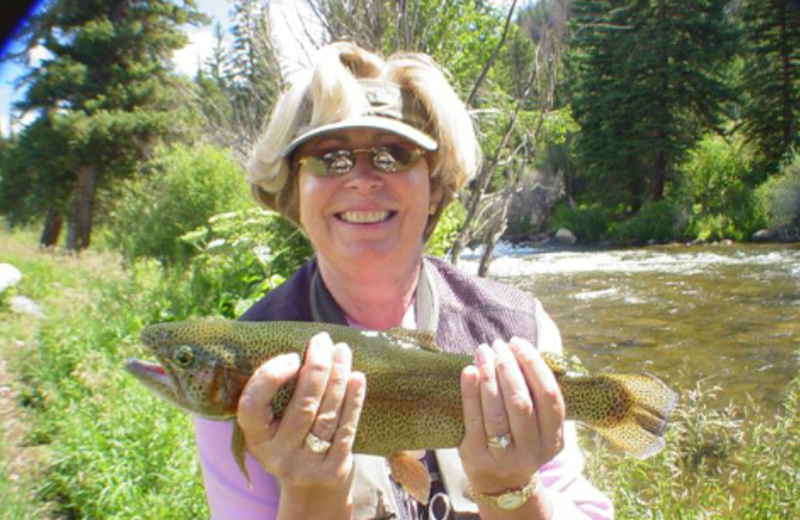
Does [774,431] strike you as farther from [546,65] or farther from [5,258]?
[5,258]

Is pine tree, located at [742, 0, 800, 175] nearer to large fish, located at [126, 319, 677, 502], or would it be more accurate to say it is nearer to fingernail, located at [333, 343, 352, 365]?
large fish, located at [126, 319, 677, 502]

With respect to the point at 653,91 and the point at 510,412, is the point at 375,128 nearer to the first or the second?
the point at 510,412

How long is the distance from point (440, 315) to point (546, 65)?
549 cm

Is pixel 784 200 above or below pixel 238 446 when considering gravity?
below

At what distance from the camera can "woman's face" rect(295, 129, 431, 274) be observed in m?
2.37

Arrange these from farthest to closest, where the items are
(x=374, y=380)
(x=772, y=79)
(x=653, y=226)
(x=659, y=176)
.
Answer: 1. (x=659, y=176)
2. (x=772, y=79)
3. (x=653, y=226)
4. (x=374, y=380)

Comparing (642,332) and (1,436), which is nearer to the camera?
(1,436)

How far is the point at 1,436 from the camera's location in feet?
18.9

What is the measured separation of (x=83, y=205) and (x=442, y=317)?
30.0m

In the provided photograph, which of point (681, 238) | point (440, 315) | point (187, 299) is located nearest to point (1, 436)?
point (187, 299)

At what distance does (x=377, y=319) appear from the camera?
2609 millimetres

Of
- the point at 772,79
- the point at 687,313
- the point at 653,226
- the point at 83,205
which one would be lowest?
the point at 687,313

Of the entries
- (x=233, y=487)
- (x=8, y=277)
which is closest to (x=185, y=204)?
(x=8, y=277)

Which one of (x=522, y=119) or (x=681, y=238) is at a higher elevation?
(x=522, y=119)
